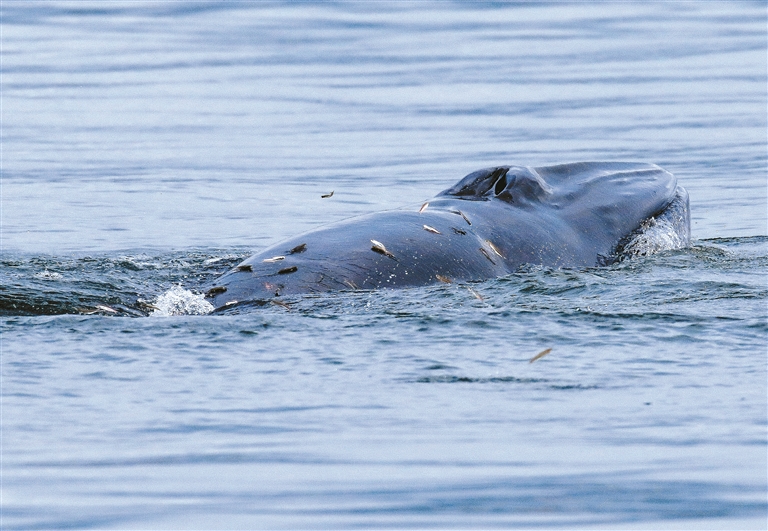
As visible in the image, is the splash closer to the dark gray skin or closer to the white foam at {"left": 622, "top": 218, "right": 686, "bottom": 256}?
Result: the dark gray skin

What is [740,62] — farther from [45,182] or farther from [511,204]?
[511,204]

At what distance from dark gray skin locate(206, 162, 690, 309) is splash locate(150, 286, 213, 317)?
81 millimetres

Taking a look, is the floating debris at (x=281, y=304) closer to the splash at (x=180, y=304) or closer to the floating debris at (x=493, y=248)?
the splash at (x=180, y=304)

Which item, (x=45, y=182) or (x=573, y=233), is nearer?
(x=573, y=233)

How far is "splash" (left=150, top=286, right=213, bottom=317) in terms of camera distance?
27.0 feet

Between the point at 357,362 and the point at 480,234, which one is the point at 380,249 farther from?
the point at 357,362

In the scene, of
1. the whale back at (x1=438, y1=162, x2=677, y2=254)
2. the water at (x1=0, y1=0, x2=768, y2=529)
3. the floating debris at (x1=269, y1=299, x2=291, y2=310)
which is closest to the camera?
the water at (x1=0, y1=0, x2=768, y2=529)

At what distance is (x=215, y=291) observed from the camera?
8.46m

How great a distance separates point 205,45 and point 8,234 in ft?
49.0

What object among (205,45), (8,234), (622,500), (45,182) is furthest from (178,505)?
(205,45)

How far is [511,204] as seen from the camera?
9938 millimetres

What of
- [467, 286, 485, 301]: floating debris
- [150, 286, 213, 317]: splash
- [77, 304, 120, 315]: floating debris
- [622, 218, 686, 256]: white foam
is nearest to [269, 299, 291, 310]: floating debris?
[150, 286, 213, 317]: splash

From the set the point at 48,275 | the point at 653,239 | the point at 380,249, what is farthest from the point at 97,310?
the point at 653,239

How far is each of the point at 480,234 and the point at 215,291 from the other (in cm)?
181
